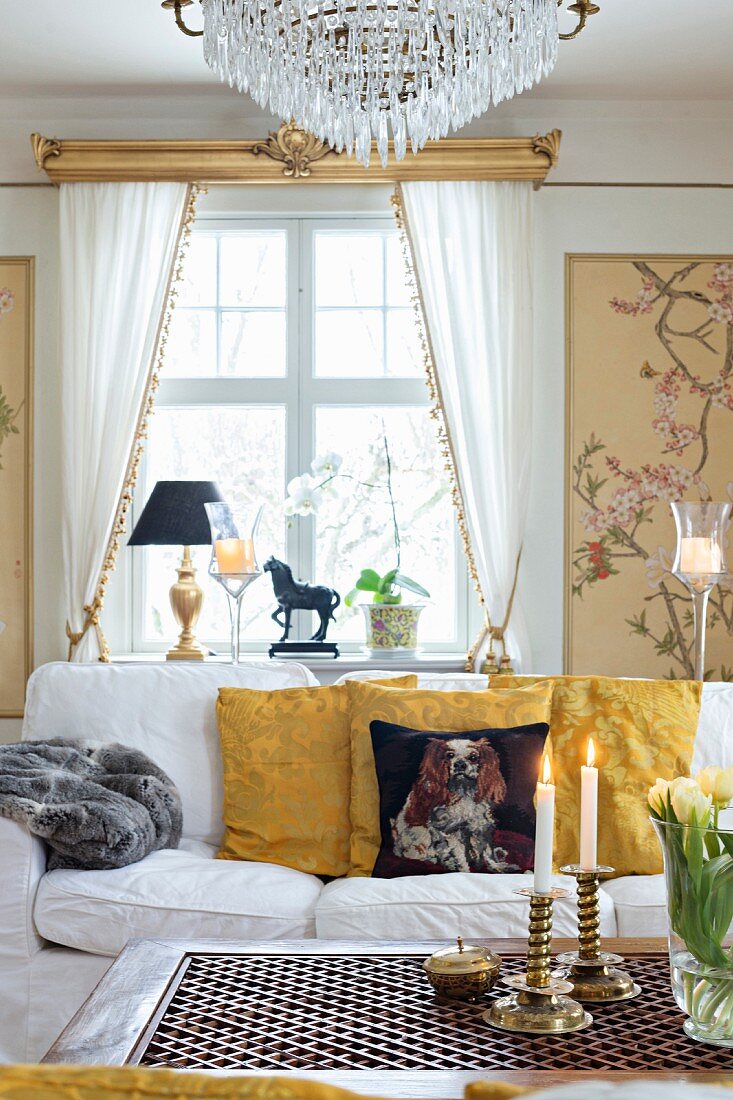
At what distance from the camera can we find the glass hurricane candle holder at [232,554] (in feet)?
11.2

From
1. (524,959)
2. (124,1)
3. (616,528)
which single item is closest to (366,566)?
(616,528)

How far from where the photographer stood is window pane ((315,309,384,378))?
4.24 m

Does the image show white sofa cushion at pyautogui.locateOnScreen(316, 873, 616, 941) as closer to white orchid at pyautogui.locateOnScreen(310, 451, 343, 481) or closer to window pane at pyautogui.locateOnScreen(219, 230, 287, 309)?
white orchid at pyautogui.locateOnScreen(310, 451, 343, 481)

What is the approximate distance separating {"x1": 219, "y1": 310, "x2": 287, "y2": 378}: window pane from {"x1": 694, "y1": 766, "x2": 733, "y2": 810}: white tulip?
10.0 feet

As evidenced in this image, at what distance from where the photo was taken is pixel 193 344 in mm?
4234

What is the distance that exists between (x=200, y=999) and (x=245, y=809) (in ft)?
3.73

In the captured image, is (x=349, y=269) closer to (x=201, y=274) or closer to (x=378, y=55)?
(x=201, y=274)

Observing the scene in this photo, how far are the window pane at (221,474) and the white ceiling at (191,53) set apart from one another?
1135 mm

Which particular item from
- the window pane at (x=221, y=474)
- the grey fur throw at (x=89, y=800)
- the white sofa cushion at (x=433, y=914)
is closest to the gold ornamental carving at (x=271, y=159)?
the window pane at (x=221, y=474)

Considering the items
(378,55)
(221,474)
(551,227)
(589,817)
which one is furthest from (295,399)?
(589,817)

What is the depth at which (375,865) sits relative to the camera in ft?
8.34

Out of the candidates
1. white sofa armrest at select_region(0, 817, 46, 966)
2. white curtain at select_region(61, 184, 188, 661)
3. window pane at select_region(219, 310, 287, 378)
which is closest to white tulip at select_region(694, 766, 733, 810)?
white sofa armrest at select_region(0, 817, 46, 966)

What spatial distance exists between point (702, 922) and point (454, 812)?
1.21m

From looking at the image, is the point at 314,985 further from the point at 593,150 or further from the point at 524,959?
the point at 593,150
